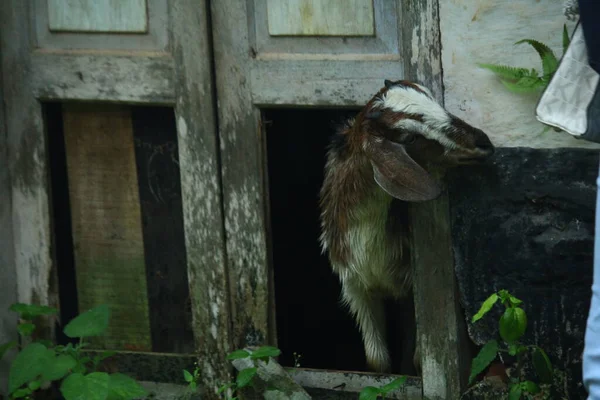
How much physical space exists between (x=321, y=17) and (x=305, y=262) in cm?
179

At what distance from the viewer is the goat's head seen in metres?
4.07

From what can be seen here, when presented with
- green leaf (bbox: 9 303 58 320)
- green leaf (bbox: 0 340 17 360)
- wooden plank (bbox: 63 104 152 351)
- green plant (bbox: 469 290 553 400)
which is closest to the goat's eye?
green plant (bbox: 469 290 553 400)

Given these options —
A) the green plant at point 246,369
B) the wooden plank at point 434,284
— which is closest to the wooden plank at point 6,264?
the green plant at point 246,369

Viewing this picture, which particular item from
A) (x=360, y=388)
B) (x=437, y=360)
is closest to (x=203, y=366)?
(x=360, y=388)

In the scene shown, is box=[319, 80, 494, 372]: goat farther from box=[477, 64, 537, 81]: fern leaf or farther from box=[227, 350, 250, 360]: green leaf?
box=[227, 350, 250, 360]: green leaf

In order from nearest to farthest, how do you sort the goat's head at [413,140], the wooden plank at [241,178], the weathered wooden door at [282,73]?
the goat's head at [413,140] → the weathered wooden door at [282,73] → the wooden plank at [241,178]

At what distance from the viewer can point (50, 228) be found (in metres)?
5.04

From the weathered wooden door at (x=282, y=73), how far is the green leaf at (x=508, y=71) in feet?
0.83

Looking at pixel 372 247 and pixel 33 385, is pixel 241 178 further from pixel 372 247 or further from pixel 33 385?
pixel 33 385

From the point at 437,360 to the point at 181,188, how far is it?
4.48ft

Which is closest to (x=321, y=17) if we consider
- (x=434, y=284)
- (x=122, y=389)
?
(x=434, y=284)

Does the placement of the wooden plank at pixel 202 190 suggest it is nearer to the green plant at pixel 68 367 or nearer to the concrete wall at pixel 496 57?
the green plant at pixel 68 367

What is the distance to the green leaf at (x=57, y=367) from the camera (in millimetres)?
4551

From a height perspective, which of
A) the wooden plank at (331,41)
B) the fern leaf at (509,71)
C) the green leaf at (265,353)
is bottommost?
the green leaf at (265,353)
